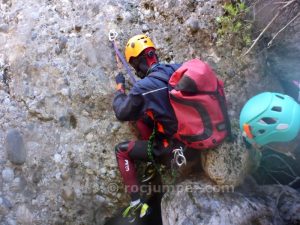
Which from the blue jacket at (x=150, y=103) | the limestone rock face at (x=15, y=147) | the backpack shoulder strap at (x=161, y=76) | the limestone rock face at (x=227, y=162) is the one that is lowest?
the limestone rock face at (x=227, y=162)

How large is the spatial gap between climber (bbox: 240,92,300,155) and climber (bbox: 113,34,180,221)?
0.80m

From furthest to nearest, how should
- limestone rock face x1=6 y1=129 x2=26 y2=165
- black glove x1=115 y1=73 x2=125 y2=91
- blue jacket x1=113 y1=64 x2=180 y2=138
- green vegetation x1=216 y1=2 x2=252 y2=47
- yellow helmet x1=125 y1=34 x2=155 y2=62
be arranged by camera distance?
limestone rock face x1=6 y1=129 x2=26 y2=165
green vegetation x1=216 y1=2 x2=252 y2=47
black glove x1=115 y1=73 x2=125 y2=91
yellow helmet x1=125 y1=34 x2=155 y2=62
blue jacket x1=113 y1=64 x2=180 y2=138

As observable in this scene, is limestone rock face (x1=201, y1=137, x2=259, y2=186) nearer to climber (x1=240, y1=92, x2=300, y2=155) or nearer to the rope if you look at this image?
the rope

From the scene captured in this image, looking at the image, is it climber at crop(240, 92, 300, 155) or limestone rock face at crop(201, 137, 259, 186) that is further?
limestone rock face at crop(201, 137, 259, 186)

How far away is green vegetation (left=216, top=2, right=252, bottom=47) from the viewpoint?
490 cm

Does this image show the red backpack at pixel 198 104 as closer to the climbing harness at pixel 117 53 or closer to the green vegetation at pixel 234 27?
the climbing harness at pixel 117 53

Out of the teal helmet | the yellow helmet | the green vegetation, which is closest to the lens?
the teal helmet

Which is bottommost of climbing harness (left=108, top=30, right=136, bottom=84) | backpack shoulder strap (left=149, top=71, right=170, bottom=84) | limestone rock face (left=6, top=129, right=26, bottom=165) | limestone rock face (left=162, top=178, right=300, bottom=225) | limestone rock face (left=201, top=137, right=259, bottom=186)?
limestone rock face (left=162, top=178, right=300, bottom=225)

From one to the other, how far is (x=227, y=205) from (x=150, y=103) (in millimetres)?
1366

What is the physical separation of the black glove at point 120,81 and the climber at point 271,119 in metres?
1.47

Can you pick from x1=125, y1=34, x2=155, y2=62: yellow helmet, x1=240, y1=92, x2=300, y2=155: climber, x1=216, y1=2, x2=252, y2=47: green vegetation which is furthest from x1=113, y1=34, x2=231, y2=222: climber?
x1=216, y1=2, x2=252, y2=47: green vegetation

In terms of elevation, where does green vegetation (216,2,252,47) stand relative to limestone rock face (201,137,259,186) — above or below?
above

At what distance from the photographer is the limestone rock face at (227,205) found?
167 inches

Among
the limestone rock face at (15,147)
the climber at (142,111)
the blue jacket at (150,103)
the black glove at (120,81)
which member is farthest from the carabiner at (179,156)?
the limestone rock face at (15,147)
